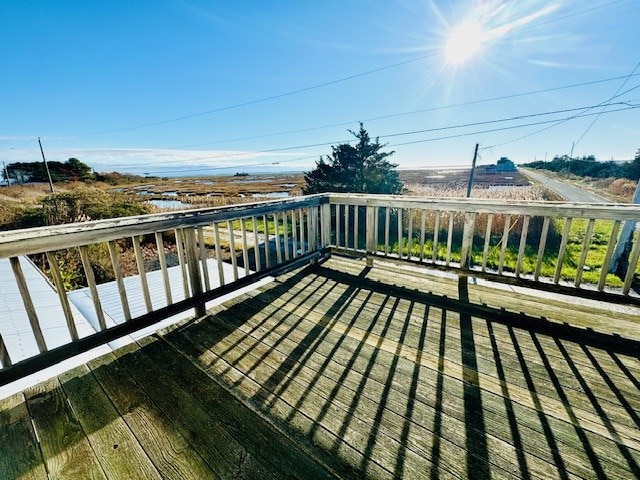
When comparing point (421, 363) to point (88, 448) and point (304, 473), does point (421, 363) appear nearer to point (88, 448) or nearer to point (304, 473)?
point (304, 473)

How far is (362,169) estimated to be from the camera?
941 cm

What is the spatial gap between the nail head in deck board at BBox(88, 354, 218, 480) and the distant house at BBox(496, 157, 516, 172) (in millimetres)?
72468

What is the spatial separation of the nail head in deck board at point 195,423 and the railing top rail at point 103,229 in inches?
34.5

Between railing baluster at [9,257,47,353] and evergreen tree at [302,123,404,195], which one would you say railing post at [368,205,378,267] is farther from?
evergreen tree at [302,123,404,195]

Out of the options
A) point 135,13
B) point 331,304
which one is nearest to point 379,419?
point 331,304

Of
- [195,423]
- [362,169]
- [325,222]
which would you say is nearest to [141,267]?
[195,423]

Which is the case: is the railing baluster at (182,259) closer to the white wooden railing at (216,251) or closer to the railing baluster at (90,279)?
the white wooden railing at (216,251)

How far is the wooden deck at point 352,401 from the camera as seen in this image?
1156 mm

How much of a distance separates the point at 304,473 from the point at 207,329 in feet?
4.65

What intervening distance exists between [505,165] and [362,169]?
213 ft

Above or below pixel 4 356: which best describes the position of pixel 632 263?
above

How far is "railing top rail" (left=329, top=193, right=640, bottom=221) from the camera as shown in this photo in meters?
2.08

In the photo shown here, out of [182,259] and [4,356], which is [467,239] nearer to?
[182,259]

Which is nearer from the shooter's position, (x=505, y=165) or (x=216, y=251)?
(x=216, y=251)
